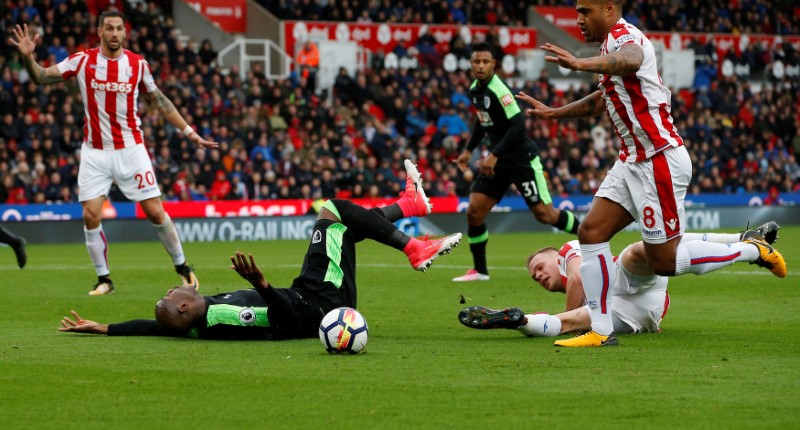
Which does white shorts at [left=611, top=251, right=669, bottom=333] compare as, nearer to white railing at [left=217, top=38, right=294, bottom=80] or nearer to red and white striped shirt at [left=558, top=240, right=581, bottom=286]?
red and white striped shirt at [left=558, top=240, right=581, bottom=286]

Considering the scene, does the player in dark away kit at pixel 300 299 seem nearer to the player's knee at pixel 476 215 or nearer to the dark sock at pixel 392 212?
the dark sock at pixel 392 212

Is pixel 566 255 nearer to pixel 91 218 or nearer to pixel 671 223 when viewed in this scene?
pixel 671 223

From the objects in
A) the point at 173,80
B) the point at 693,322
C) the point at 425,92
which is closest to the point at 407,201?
the point at 693,322

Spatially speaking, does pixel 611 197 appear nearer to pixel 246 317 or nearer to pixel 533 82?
pixel 246 317

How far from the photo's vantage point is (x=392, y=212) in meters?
8.93

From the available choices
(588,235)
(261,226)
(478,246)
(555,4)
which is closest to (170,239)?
(478,246)

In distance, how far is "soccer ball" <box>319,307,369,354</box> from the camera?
739cm

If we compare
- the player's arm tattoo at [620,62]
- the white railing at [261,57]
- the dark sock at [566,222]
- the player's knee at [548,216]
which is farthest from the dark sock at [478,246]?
the white railing at [261,57]

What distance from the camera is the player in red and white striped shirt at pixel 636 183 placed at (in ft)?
25.4

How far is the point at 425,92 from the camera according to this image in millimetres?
31656

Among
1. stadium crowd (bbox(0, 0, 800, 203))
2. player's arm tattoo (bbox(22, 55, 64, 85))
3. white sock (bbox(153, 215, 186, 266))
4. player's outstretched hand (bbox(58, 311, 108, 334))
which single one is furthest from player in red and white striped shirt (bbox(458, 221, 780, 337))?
stadium crowd (bbox(0, 0, 800, 203))

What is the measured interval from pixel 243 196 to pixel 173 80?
3.51m

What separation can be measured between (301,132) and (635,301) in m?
20.8

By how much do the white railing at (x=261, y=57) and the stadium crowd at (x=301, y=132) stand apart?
1349 mm
